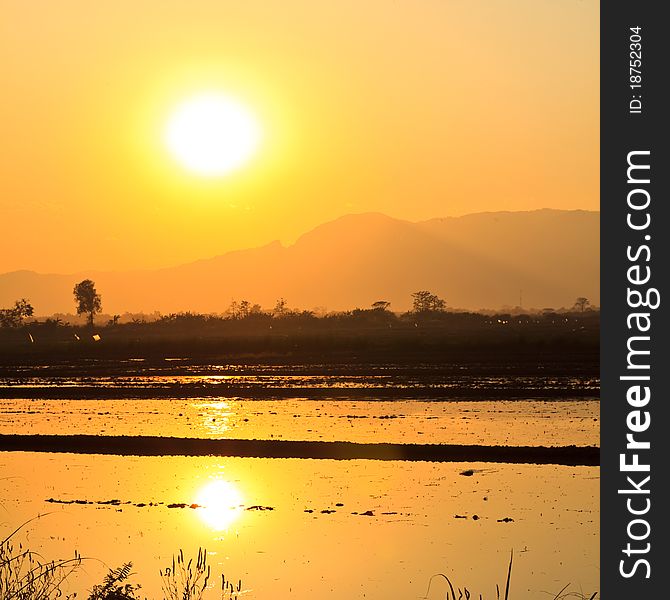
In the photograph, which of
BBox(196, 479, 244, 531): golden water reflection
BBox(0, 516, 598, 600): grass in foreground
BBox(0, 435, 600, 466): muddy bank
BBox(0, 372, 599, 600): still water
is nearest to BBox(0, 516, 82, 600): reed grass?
BBox(0, 516, 598, 600): grass in foreground

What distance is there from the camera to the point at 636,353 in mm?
16031

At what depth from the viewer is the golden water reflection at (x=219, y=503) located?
2130 centimetres

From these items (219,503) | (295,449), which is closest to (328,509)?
(219,503)

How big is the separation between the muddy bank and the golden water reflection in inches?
179

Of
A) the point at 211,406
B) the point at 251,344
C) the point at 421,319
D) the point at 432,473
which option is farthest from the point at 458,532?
the point at 421,319

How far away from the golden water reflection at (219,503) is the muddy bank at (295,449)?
4549mm

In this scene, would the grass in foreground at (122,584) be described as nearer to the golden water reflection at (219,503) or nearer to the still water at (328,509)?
the still water at (328,509)

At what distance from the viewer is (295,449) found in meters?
31.0

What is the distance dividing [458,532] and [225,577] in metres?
4.79

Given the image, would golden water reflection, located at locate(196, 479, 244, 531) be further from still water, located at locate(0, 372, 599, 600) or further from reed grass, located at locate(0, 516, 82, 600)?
reed grass, located at locate(0, 516, 82, 600)

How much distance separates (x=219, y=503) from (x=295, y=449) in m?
7.80

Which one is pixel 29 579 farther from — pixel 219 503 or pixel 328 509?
pixel 219 503

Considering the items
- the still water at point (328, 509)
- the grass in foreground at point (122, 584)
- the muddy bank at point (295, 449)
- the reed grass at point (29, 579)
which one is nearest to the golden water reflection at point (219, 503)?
the still water at point (328, 509)

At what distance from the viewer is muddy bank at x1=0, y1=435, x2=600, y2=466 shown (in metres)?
28.6
